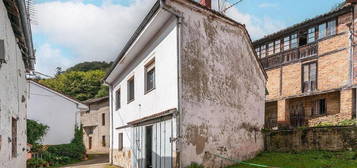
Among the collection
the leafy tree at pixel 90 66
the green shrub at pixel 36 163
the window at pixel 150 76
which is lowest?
the green shrub at pixel 36 163

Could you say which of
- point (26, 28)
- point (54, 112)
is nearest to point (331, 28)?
point (26, 28)

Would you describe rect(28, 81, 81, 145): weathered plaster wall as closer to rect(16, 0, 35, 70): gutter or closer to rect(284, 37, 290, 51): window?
rect(16, 0, 35, 70): gutter

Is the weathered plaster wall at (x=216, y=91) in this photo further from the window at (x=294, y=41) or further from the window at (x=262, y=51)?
the window at (x=262, y=51)

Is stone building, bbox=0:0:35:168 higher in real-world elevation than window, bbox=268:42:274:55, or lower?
Result: lower

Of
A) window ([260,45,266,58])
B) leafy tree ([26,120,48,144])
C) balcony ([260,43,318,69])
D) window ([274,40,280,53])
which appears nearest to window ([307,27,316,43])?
balcony ([260,43,318,69])

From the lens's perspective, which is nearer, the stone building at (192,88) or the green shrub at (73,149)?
the stone building at (192,88)

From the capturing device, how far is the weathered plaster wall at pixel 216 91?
9430mm

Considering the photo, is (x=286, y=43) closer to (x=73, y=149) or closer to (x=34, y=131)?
(x=73, y=149)

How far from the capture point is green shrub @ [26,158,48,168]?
18984 mm

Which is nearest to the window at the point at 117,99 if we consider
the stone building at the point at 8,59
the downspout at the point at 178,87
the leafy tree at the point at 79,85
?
the stone building at the point at 8,59

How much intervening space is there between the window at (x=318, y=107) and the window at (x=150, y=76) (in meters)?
13.7

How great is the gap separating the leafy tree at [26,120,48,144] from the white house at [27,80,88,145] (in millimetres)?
400

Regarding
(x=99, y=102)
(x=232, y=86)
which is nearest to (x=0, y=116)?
(x=232, y=86)

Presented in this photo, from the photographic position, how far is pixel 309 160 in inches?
426
